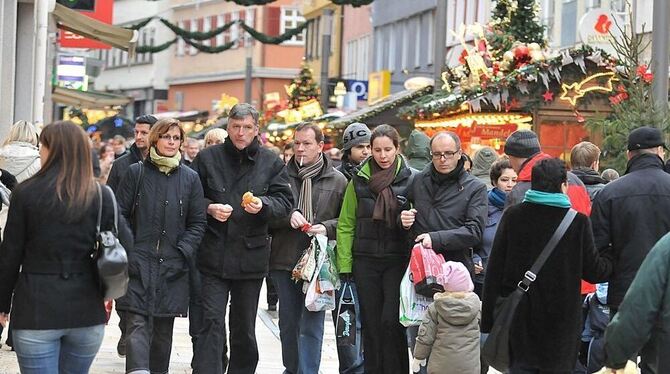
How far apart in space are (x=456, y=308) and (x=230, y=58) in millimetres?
70605

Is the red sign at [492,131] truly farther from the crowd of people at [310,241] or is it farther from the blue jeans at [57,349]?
the blue jeans at [57,349]

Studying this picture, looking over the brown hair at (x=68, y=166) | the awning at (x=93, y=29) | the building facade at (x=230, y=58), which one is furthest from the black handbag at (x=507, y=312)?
the building facade at (x=230, y=58)

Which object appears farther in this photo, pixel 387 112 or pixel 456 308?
pixel 387 112

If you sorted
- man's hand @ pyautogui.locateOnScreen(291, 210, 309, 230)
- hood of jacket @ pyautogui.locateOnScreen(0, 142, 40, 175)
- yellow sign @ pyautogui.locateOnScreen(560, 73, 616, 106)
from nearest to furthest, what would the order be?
1. man's hand @ pyautogui.locateOnScreen(291, 210, 309, 230)
2. hood of jacket @ pyautogui.locateOnScreen(0, 142, 40, 175)
3. yellow sign @ pyautogui.locateOnScreen(560, 73, 616, 106)

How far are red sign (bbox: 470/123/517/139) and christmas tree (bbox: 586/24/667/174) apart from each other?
13.5ft

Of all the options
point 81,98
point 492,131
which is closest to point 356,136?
point 492,131

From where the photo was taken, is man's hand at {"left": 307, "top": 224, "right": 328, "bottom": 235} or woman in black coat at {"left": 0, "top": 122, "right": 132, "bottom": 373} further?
man's hand at {"left": 307, "top": 224, "right": 328, "bottom": 235}

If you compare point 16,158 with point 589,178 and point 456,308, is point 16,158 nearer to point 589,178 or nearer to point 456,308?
point 456,308

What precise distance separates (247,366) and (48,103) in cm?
1679

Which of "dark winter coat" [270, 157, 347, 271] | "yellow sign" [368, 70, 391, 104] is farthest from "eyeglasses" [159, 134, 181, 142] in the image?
"yellow sign" [368, 70, 391, 104]

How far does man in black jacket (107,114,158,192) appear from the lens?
39.0ft

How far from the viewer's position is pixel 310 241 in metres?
12.4

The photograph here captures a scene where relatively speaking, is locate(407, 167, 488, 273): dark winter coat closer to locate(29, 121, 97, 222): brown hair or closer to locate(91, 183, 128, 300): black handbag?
locate(91, 183, 128, 300): black handbag

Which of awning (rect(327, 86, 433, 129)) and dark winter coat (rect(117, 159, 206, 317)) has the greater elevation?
awning (rect(327, 86, 433, 129))
